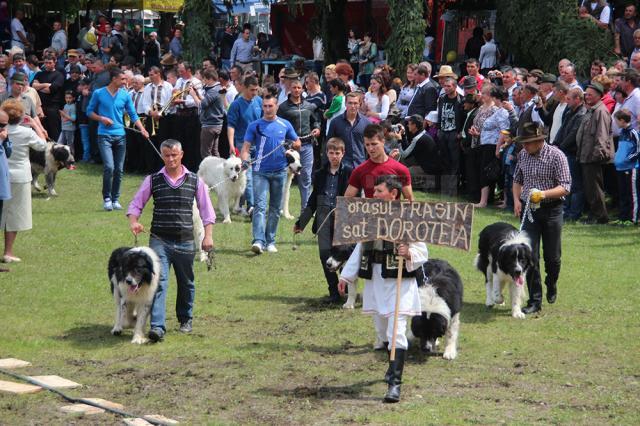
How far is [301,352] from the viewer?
9.20 meters

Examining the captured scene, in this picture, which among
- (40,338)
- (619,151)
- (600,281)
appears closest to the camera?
(40,338)

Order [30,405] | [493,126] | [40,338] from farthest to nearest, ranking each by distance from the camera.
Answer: [493,126]
[40,338]
[30,405]

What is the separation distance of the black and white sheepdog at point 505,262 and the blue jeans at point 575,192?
533 cm

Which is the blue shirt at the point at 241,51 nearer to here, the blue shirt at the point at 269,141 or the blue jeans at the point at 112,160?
the blue jeans at the point at 112,160

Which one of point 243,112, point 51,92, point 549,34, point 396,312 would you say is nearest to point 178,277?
point 396,312

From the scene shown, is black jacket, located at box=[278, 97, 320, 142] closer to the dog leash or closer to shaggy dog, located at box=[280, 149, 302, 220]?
shaggy dog, located at box=[280, 149, 302, 220]

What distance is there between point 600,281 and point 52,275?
6.75 m

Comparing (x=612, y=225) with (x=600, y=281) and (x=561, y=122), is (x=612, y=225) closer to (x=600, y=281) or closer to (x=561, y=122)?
(x=561, y=122)

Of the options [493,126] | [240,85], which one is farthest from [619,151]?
[240,85]

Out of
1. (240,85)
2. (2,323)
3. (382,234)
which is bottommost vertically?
(2,323)

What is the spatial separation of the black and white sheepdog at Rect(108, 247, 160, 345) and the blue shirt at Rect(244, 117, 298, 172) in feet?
12.8

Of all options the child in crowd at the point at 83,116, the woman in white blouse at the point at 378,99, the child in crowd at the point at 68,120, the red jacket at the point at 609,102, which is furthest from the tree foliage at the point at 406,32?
the child in crowd at the point at 68,120

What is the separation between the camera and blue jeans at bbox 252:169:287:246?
43.5ft

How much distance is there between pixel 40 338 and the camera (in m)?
9.62
